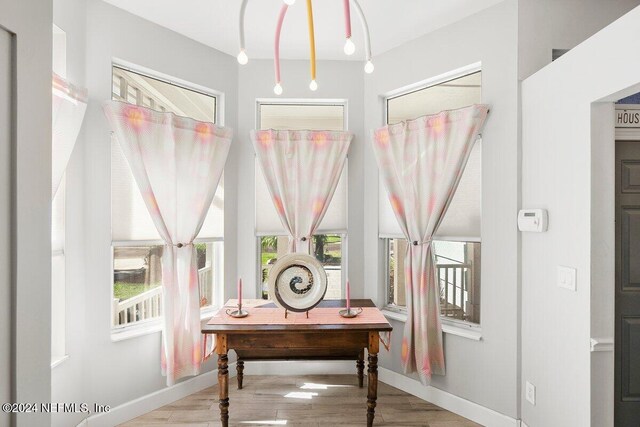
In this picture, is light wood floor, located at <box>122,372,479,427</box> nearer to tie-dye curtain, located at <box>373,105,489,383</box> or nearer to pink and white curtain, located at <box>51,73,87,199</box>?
tie-dye curtain, located at <box>373,105,489,383</box>

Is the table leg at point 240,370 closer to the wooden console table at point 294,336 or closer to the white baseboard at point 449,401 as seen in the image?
the wooden console table at point 294,336

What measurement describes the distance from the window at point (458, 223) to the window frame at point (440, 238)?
1cm

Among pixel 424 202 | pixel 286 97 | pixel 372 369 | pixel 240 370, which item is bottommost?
pixel 240 370

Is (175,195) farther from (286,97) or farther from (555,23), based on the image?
(555,23)

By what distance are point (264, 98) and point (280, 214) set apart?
1.11m

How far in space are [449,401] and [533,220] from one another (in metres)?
1.54

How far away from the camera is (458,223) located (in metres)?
2.76

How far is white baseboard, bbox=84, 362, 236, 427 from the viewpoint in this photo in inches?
95.9

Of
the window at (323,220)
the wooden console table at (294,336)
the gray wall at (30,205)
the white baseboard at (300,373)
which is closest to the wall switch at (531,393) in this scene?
the white baseboard at (300,373)

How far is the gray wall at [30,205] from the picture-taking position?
817mm

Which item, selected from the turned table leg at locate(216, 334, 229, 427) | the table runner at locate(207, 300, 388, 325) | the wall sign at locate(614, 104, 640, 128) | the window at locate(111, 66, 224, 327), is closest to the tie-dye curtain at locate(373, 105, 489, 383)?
the table runner at locate(207, 300, 388, 325)

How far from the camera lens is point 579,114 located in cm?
187

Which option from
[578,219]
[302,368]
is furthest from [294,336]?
[578,219]

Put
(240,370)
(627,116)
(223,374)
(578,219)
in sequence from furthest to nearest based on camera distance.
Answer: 1. (240,370)
2. (223,374)
3. (627,116)
4. (578,219)
